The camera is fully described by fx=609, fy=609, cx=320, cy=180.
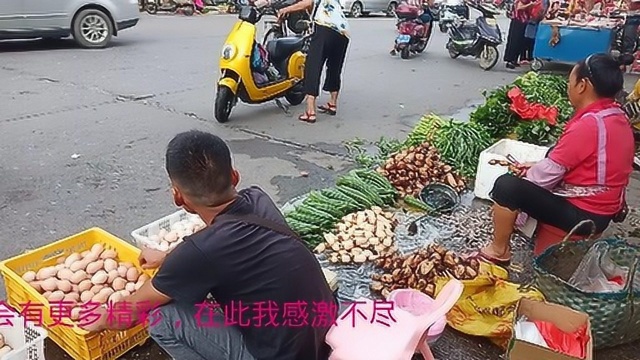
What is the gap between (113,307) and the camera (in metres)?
2.24

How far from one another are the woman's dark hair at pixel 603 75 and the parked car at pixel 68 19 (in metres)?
8.68

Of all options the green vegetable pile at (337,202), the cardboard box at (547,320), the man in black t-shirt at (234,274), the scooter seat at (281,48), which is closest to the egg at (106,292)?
the man in black t-shirt at (234,274)

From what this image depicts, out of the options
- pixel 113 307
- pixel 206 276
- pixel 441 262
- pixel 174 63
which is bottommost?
pixel 174 63

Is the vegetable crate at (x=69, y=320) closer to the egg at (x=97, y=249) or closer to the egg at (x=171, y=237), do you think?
the egg at (x=97, y=249)

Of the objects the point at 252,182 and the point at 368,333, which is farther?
the point at 252,182

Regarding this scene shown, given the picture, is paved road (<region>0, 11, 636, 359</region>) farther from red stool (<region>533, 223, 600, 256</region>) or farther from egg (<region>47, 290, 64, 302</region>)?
red stool (<region>533, 223, 600, 256</region>)

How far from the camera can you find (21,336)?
2.45 m

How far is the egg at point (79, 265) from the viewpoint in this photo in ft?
9.39

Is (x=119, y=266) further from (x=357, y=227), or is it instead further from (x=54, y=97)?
(x=54, y=97)

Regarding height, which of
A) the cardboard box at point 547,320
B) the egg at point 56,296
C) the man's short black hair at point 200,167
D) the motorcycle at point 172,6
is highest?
the man's short black hair at point 200,167

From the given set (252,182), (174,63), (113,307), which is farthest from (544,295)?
(174,63)

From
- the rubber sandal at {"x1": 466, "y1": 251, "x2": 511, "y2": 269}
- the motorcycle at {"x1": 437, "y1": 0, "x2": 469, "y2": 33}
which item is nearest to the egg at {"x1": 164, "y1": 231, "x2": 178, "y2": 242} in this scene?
the rubber sandal at {"x1": 466, "y1": 251, "x2": 511, "y2": 269}

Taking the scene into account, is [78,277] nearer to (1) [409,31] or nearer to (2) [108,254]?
(2) [108,254]

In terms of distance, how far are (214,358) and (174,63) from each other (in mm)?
7607
